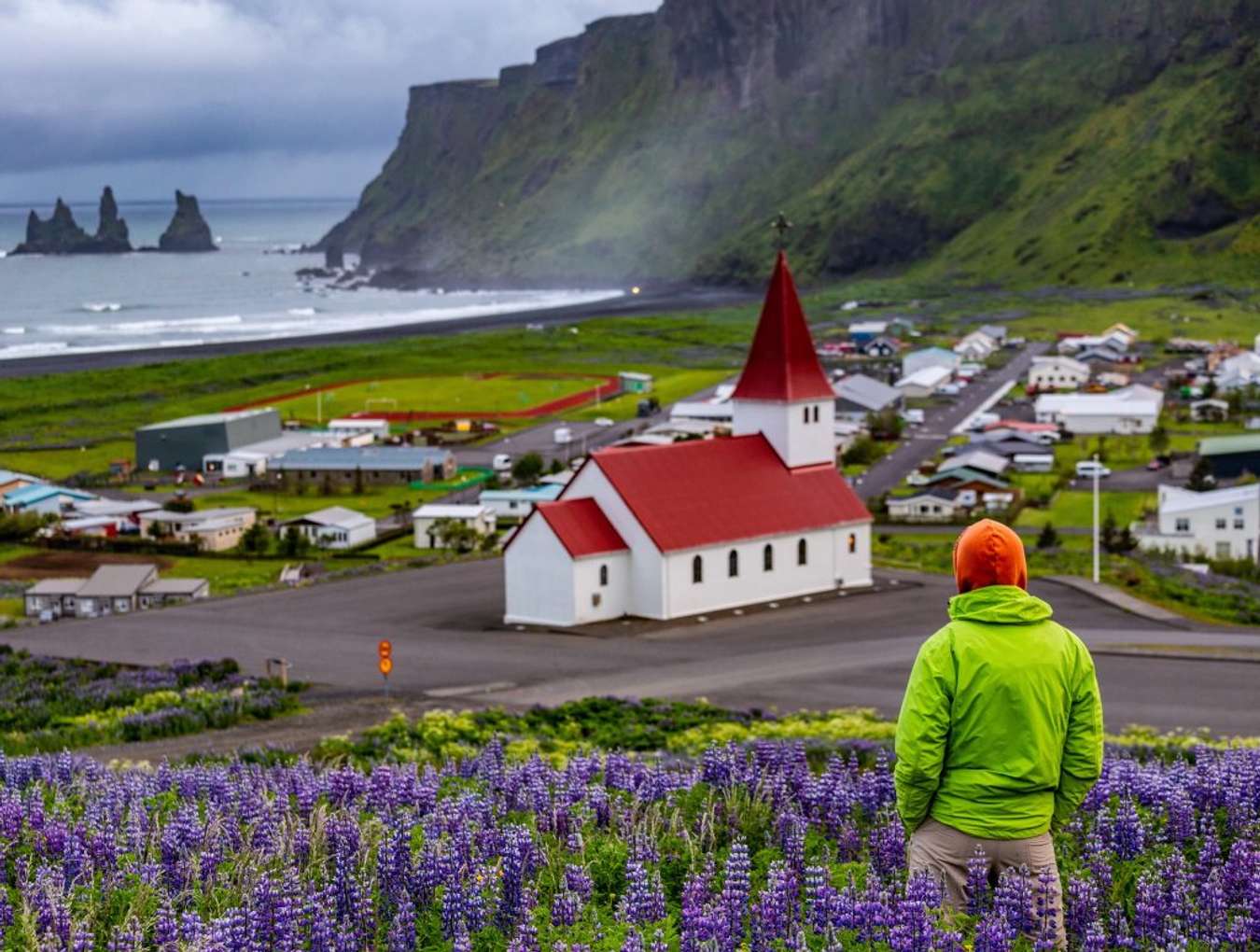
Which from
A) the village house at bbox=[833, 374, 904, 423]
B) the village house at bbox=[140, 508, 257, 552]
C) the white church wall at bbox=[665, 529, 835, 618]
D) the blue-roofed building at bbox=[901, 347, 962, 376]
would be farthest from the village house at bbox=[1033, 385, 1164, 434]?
the white church wall at bbox=[665, 529, 835, 618]

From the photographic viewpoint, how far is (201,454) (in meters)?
77.1

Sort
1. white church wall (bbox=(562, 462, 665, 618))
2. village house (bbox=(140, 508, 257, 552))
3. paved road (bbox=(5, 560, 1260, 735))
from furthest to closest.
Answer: village house (bbox=(140, 508, 257, 552)) < white church wall (bbox=(562, 462, 665, 618)) < paved road (bbox=(5, 560, 1260, 735))

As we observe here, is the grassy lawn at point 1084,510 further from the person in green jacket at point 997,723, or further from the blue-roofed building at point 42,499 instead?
the person in green jacket at point 997,723

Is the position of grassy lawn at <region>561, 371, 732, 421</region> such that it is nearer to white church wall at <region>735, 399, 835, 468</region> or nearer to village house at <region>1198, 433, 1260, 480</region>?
village house at <region>1198, 433, 1260, 480</region>

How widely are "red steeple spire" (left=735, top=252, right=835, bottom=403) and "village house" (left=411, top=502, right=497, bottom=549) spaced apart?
51.7 ft

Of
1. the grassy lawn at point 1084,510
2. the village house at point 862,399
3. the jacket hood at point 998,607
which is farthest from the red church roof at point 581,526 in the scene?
the village house at point 862,399

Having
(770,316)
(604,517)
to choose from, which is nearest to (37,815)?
(604,517)

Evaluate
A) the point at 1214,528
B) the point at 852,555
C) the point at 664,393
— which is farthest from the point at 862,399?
the point at 852,555

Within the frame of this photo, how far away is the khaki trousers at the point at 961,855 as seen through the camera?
7.93 m

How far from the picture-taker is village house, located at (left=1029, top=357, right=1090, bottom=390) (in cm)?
10025

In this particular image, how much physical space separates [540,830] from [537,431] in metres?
75.1

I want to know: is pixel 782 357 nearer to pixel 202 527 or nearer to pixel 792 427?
pixel 792 427

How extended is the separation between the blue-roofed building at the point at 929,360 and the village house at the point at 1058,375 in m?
6.12

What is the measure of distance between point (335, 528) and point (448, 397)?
47497 mm
